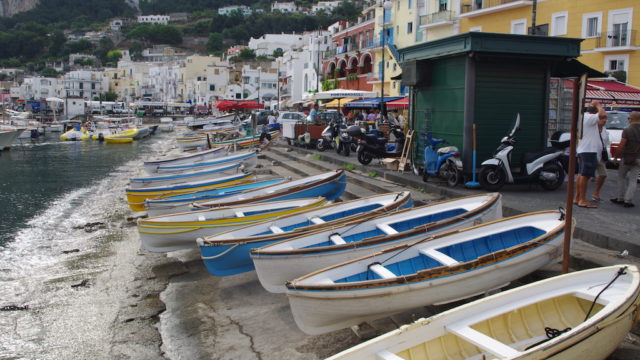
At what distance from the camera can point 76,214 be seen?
14.9 m

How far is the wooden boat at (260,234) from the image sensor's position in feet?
23.0

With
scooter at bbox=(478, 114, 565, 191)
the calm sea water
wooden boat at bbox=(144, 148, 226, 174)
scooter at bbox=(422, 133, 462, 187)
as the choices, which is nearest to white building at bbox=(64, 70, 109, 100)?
the calm sea water

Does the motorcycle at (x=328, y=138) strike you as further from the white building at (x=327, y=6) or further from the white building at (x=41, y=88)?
the white building at (x=327, y=6)

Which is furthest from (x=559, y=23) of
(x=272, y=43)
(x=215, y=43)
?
(x=215, y=43)

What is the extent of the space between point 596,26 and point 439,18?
1057 centimetres

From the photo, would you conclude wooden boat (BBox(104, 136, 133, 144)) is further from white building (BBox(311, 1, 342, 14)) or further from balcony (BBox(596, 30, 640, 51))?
white building (BBox(311, 1, 342, 14))

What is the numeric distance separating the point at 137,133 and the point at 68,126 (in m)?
19.6

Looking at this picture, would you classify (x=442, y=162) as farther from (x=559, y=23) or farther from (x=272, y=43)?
(x=272, y=43)

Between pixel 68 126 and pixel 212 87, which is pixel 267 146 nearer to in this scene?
pixel 68 126

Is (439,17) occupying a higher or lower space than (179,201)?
higher

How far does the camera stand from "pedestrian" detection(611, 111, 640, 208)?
7660 mm

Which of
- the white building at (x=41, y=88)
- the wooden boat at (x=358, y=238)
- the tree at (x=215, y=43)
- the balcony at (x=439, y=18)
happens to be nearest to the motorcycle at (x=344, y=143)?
the wooden boat at (x=358, y=238)

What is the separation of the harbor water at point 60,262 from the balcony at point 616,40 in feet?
74.0

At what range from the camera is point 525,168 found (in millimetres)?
9672
